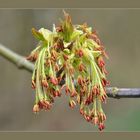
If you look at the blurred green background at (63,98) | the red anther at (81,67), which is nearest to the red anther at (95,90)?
the red anther at (81,67)

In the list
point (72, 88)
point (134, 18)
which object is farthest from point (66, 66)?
point (134, 18)

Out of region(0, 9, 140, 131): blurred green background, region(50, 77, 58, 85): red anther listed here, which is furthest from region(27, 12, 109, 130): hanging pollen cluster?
region(0, 9, 140, 131): blurred green background

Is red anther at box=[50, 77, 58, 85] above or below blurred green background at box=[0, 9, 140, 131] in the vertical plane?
below

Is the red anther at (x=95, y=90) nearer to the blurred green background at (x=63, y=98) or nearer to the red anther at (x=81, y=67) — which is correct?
the red anther at (x=81, y=67)

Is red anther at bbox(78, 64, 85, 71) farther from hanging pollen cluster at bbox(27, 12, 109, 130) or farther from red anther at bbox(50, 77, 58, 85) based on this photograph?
red anther at bbox(50, 77, 58, 85)

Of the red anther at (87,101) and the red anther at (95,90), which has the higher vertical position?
Result: the red anther at (95,90)

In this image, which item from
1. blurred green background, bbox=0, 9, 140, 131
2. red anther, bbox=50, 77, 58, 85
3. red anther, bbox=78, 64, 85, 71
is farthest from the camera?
blurred green background, bbox=0, 9, 140, 131

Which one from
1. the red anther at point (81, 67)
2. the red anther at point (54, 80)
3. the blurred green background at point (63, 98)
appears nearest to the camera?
the red anther at point (54, 80)
